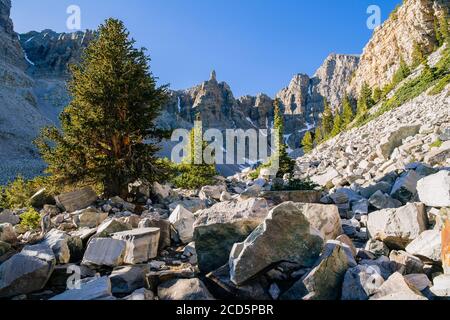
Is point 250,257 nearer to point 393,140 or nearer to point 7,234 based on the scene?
point 7,234

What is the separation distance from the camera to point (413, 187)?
822 centimetres

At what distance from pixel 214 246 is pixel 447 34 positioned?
297ft

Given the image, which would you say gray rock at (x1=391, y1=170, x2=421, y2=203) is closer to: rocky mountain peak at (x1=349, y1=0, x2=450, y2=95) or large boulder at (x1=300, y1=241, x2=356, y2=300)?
large boulder at (x1=300, y1=241, x2=356, y2=300)

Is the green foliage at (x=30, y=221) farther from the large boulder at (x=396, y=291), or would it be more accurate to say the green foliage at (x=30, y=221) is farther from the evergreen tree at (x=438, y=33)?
the evergreen tree at (x=438, y=33)

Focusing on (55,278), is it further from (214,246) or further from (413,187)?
(413,187)

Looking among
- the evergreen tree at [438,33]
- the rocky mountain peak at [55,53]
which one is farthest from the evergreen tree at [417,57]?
the rocky mountain peak at [55,53]

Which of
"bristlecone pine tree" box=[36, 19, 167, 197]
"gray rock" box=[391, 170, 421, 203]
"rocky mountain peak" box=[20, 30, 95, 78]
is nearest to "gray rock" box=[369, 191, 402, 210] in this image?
"gray rock" box=[391, 170, 421, 203]

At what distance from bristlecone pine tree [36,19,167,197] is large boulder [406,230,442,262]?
981 centimetres

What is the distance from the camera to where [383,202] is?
832cm

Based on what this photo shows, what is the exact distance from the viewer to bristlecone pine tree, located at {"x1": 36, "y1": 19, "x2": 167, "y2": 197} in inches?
480

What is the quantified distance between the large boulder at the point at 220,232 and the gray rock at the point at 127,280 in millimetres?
1021

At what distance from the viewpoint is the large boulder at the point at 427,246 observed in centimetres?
476

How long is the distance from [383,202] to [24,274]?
8.20 m
